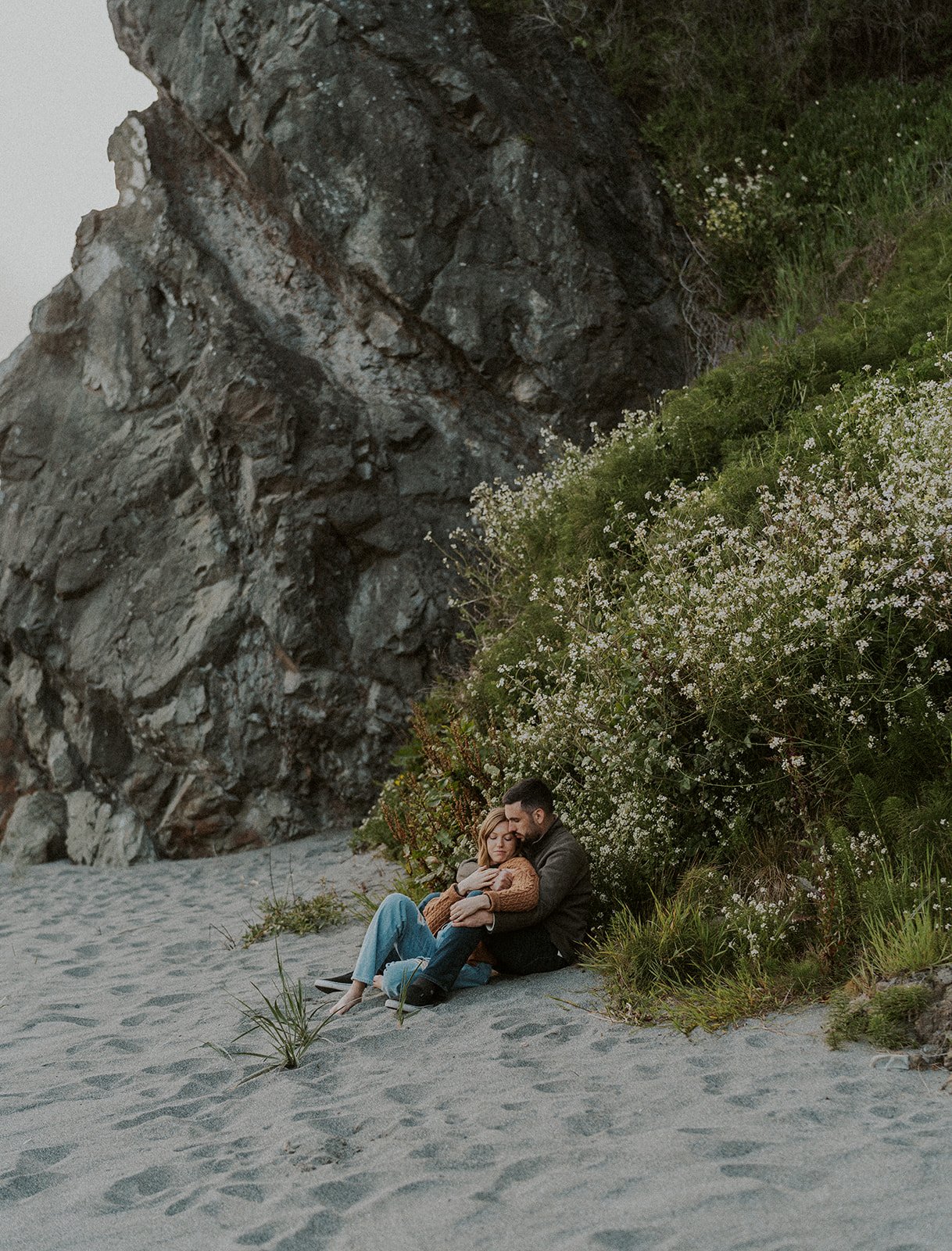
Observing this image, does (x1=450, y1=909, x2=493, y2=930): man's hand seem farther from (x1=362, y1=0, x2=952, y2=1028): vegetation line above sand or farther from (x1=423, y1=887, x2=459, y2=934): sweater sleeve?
(x1=362, y1=0, x2=952, y2=1028): vegetation line above sand

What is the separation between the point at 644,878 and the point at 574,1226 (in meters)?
2.73

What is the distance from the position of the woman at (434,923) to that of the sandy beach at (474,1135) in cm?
12

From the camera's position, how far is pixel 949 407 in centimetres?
548

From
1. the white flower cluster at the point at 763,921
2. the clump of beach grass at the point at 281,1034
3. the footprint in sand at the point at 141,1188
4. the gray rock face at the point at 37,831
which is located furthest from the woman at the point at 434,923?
the gray rock face at the point at 37,831

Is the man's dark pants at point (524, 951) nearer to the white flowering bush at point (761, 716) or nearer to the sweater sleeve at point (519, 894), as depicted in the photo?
the sweater sleeve at point (519, 894)

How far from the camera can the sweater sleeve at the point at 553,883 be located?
4.75 metres

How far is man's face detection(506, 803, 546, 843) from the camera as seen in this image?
5.04 m

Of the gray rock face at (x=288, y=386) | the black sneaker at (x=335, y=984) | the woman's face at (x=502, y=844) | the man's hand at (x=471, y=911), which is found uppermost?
the gray rock face at (x=288, y=386)

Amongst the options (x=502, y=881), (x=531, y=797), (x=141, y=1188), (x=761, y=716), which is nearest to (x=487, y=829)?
(x=531, y=797)

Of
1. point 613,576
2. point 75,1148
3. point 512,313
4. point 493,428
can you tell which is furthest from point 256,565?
point 75,1148

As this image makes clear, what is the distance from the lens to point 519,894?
4.73 meters

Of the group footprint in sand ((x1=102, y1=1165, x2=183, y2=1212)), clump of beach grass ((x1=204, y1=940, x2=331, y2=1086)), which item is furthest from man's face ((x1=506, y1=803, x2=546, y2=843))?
footprint in sand ((x1=102, y1=1165, x2=183, y2=1212))

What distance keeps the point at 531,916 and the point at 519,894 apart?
13cm

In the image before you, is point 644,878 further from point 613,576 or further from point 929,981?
point 613,576
